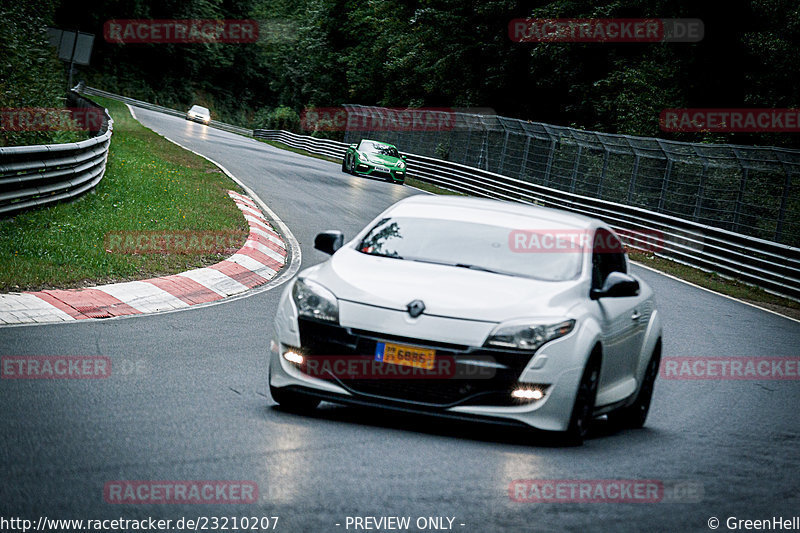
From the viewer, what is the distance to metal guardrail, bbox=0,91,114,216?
13.4 m

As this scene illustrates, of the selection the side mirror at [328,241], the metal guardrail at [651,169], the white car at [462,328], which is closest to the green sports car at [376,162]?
the metal guardrail at [651,169]

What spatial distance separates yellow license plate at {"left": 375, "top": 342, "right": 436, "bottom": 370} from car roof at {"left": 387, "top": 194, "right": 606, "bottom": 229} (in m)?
1.63

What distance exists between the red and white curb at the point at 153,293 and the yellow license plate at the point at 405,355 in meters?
4.08

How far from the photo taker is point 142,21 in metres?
83.9

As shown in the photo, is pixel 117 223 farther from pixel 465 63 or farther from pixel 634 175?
pixel 465 63

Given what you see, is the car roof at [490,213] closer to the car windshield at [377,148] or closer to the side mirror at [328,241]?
the side mirror at [328,241]

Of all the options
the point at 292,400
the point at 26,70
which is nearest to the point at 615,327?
the point at 292,400

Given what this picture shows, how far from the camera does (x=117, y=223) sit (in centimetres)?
1509

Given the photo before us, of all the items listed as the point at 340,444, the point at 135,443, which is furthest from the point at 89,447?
the point at 340,444

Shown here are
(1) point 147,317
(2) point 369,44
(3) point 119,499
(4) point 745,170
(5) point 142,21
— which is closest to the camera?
(3) point 119,499

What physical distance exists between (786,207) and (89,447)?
60.8ft

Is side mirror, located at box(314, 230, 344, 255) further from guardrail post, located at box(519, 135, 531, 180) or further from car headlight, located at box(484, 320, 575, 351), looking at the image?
guardrail post, located at box(519, 135, 531, 180)

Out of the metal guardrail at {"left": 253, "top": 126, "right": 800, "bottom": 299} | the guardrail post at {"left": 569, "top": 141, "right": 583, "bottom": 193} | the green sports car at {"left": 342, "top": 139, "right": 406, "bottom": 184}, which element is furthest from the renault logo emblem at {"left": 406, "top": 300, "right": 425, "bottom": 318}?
the green sports car at {"left": 342, "top": 139, "right": 406, "bottom": 184}

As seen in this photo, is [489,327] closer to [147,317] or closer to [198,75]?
[147,317]
